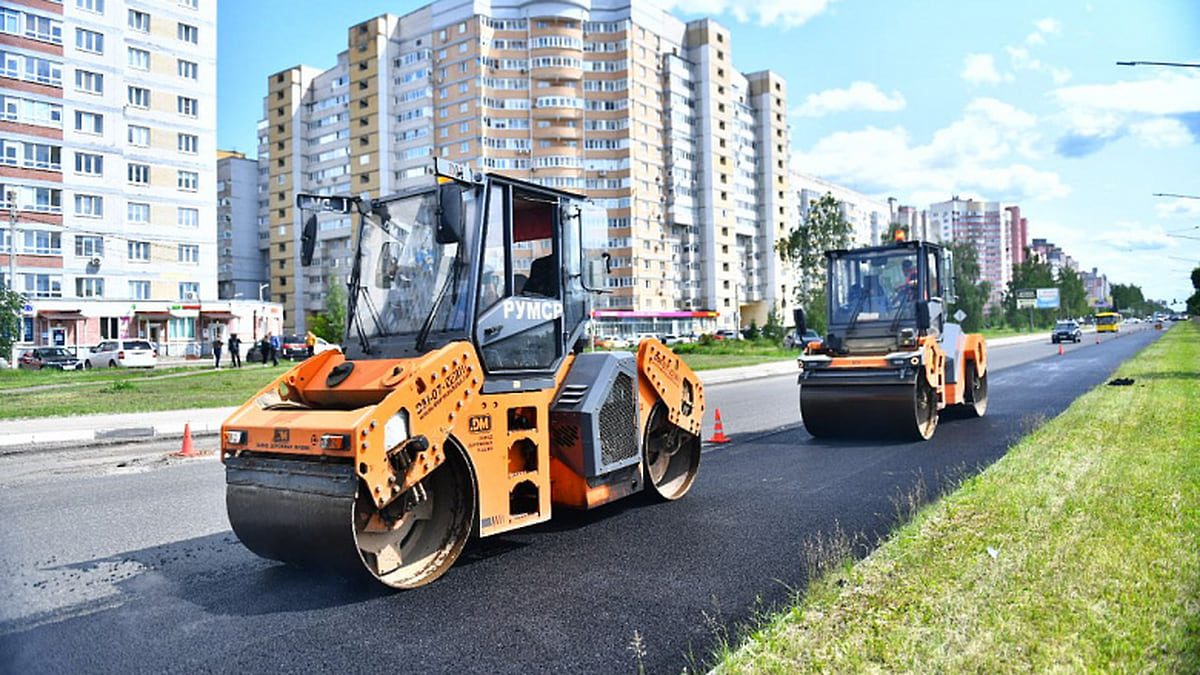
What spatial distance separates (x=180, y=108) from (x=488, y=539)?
55.3 metres

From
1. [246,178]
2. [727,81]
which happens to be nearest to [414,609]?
[727,81]

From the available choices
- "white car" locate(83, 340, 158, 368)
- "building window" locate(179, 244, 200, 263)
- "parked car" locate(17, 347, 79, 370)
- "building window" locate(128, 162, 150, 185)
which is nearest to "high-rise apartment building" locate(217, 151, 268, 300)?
"building window" locate(179, 244, 200, 263)

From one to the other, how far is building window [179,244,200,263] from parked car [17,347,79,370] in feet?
43.4

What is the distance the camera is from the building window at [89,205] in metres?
48.0

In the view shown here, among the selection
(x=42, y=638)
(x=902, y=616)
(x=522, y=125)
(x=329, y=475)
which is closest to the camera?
(x=902, y=616)

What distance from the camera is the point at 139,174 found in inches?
1983

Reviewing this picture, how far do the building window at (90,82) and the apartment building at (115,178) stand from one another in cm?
8

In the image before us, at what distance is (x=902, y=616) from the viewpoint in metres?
3.88

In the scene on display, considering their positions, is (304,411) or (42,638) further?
(304,411)

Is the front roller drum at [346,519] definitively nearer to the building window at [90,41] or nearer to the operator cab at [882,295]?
the operator cab at [882,295]

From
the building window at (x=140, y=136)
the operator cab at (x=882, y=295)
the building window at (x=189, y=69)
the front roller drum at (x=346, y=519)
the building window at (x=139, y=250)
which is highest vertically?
the building window at (x=189, y=69)

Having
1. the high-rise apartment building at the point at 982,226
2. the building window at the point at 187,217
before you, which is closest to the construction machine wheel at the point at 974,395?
the building window at the point at 187,217

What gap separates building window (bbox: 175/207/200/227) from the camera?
172 feet

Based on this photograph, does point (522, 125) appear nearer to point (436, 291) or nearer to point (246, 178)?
point (246, 178)
